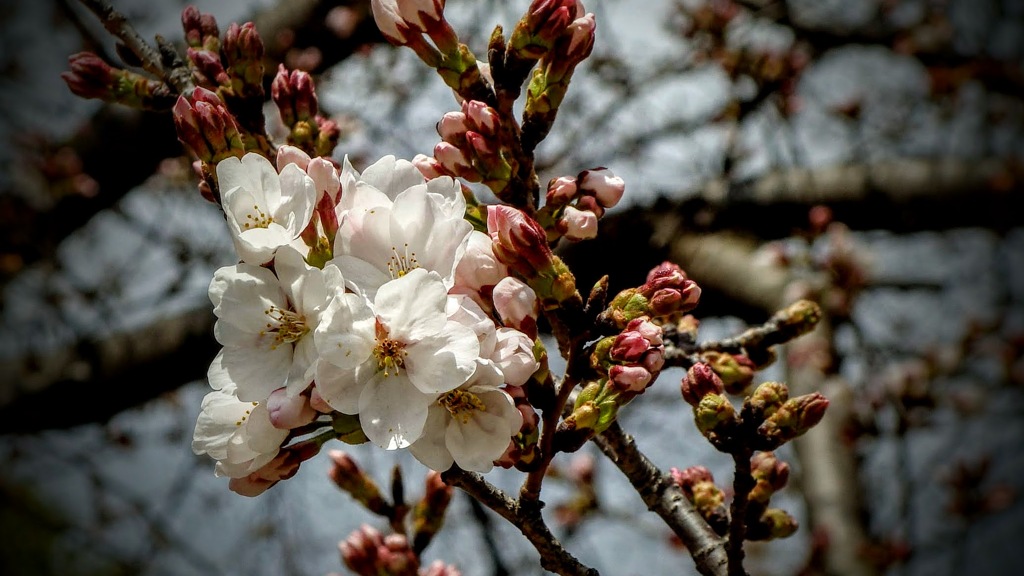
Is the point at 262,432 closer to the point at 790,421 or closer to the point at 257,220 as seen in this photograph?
the point at 257,220

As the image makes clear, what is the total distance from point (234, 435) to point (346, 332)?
22 cm

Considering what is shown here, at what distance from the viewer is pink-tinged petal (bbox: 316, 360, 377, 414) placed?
0.73 m

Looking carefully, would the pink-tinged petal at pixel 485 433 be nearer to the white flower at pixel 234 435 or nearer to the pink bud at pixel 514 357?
the pink bud at pixel 514 357

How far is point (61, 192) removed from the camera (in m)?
3.72

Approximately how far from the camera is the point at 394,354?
2.56 ft

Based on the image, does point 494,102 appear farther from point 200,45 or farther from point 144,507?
point 144,507

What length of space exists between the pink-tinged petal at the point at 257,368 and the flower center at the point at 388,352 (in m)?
0.12

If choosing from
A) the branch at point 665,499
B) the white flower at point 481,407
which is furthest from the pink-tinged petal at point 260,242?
the branch at point 665,499

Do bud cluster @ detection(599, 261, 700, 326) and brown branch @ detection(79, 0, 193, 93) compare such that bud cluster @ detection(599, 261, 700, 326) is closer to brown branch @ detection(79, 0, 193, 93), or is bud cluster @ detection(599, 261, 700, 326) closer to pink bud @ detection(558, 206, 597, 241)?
pink bud @ detection(558, 206, 597, 241)

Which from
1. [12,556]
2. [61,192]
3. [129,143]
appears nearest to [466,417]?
[129,143]

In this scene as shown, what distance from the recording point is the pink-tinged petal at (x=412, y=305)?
2.44 feet

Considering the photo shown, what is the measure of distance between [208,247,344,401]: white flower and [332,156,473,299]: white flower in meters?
0.06

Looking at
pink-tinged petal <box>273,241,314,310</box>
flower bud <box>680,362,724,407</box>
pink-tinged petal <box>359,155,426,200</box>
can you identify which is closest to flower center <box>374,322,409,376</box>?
pink-tinged petal <box>273,241,314,310</box>

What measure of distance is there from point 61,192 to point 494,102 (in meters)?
3.64
